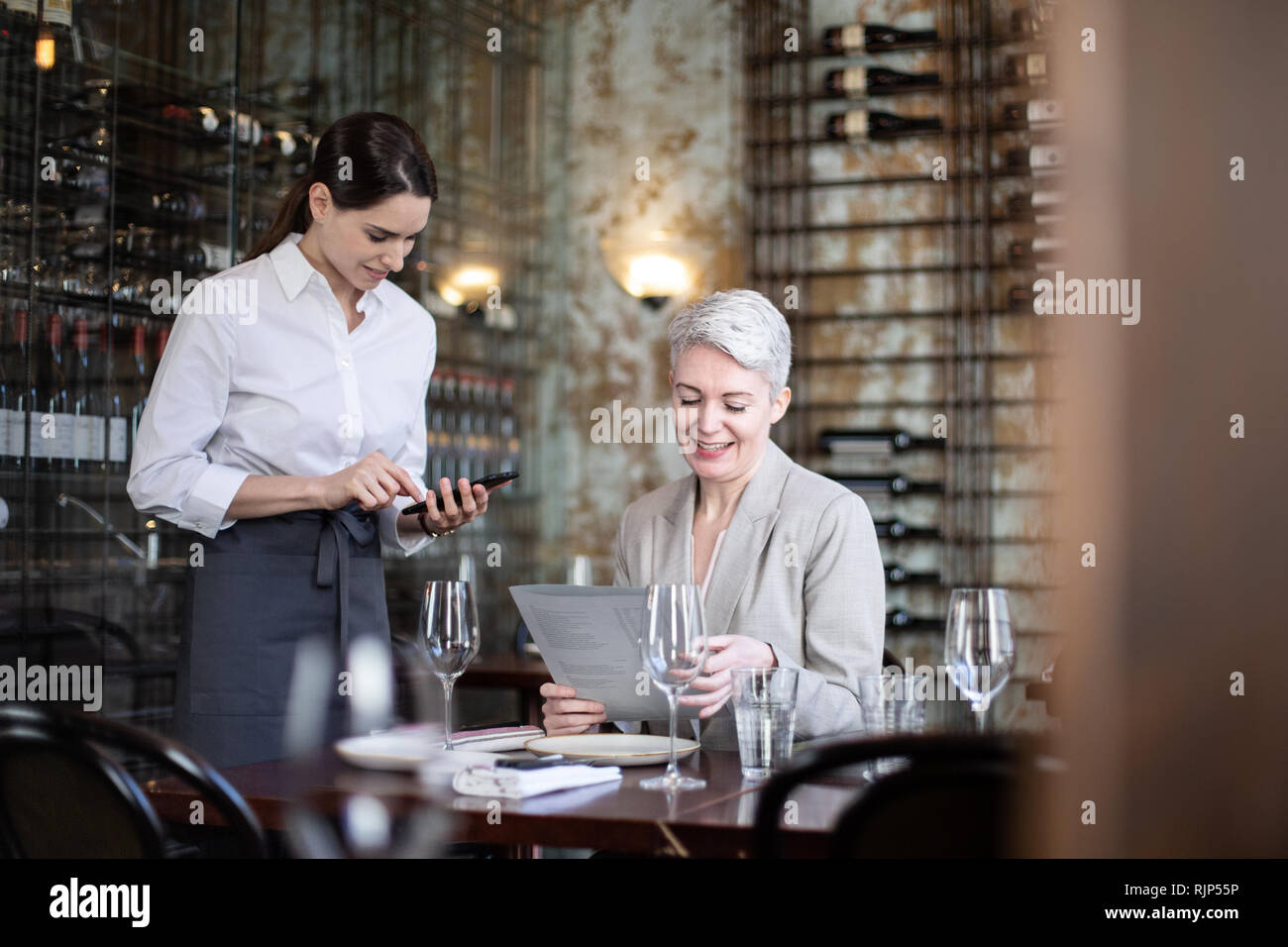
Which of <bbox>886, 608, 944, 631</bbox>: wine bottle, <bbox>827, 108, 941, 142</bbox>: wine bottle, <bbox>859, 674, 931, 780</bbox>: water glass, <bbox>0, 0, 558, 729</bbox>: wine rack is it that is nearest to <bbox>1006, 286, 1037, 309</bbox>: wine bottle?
<bbox>827, 108, 941, 142</bbox>: wine bottle

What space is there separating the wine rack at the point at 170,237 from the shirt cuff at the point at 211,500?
174 centimetres

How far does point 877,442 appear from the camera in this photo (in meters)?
5.72

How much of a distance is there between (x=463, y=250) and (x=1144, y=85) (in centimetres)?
562

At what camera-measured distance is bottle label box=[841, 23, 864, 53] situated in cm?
581

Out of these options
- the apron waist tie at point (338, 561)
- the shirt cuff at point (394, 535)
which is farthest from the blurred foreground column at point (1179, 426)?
the shirt cuff at point (394, 535)

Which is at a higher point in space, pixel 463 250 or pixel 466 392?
pixel 463 250

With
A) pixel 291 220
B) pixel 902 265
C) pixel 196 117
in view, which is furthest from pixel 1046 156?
pixel 902 265

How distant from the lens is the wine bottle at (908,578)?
5.66m

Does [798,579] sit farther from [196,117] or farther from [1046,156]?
[196,117]

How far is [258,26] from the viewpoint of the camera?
5.36 meters

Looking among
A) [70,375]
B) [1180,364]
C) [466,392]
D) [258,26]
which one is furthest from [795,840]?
[258,26]

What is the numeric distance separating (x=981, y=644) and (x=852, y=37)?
16.1 feet
